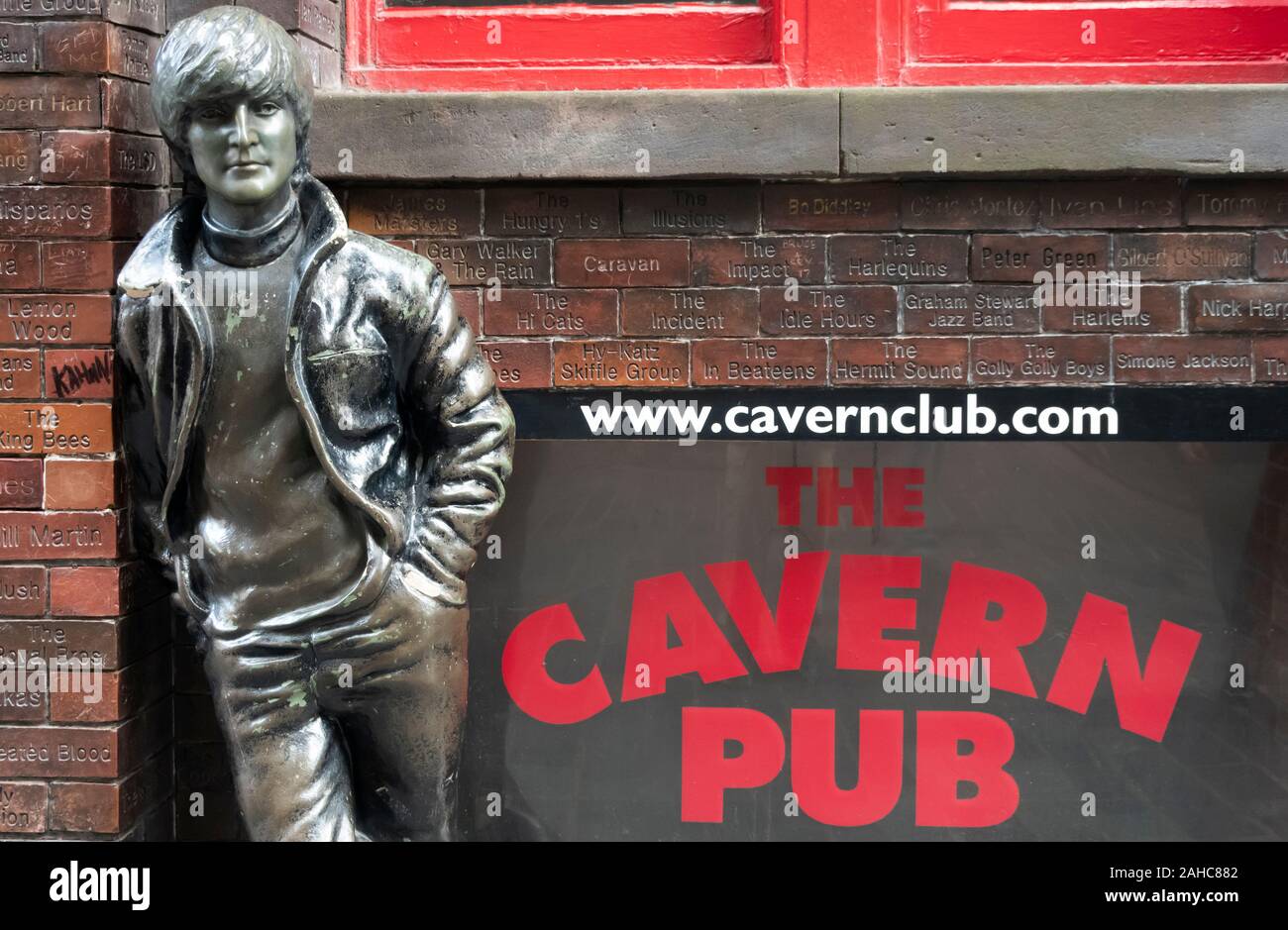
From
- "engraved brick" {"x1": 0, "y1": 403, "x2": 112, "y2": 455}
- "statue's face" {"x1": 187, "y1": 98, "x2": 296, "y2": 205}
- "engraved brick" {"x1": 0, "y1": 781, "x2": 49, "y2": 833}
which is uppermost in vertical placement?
"statue's face" {"x1": 187, "y1": 98, "x2": 296, "y2": 205}

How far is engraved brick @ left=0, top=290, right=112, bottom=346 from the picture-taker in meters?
3.35

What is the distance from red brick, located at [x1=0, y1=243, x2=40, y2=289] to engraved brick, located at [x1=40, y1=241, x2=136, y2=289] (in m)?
0.02

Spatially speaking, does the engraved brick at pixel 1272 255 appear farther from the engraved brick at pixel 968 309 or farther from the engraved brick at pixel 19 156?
the engraved brick at pixel 19 156

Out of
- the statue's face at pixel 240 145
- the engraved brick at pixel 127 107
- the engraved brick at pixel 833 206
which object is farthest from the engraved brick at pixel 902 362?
the engraved brick at pixel 127 107

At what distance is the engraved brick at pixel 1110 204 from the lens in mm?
3631

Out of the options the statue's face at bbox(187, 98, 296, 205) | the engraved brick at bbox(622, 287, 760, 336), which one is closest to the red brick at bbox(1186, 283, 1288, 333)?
the engraved brick at bbox(622, 287, 760, 336)

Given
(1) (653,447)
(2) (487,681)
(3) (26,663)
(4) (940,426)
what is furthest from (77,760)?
(4) (940,426)

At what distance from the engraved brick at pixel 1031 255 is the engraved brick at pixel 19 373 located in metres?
2.54

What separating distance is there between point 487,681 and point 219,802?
2.82 feet

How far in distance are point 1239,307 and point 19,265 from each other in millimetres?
3310

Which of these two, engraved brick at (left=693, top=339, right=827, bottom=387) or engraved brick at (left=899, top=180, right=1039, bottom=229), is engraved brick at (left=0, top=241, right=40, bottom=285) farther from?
engraved brick at (left=899, top=180, right=1039, bottom=229)

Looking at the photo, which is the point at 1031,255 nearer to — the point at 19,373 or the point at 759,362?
the point at 759,362

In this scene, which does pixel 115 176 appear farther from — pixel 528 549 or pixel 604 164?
pixel 528 549

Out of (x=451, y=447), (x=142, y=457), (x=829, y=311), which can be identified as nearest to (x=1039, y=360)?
(x=829, y=311)
